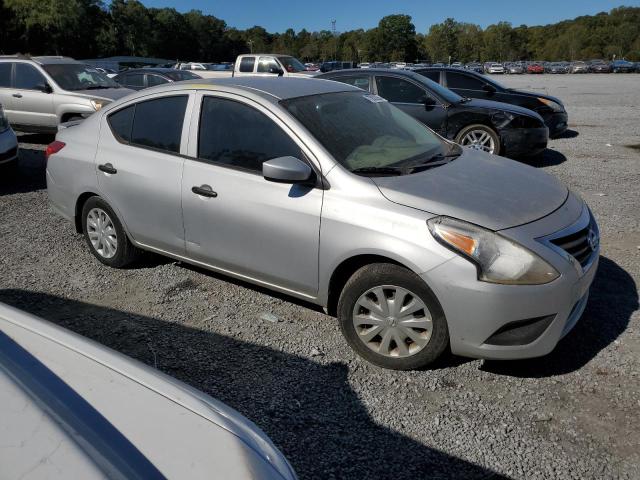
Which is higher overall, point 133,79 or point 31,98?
point 133,79

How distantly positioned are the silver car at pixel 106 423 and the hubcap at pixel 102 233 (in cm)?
291

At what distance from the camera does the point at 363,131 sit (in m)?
4.05

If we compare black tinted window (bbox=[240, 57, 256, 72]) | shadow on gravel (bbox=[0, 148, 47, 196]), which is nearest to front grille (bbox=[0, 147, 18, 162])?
shadow on gravel (bbox=[0, 148, 47, 196])

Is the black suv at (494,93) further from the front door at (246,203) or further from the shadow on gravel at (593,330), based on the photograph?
the front door at (246,203)

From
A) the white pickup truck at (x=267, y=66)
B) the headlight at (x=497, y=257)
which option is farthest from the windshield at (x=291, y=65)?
the headlight at (x=497, y=257)

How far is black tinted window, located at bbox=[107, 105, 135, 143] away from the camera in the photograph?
15.4 feet

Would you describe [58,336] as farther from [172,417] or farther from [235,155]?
[235,155]

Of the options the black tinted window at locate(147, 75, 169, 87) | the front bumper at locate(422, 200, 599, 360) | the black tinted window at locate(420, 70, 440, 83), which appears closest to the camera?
the front bumper at locate(422, 200, 599, 360)

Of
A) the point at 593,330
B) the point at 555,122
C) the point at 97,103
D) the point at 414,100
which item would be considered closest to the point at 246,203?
the point at 593,330

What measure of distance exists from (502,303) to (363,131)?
65.2 inches

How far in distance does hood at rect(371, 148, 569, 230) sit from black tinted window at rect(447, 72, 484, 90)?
7933 millimetres

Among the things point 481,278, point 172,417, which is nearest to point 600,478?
point 481,278

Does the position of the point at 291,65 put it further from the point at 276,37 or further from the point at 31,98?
the point at 276,37

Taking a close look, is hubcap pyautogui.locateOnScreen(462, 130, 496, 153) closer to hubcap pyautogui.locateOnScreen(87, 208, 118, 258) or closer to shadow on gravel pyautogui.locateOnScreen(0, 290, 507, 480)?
hubcap pyautogui.locateOnScreen(87, 208, 118, 258)
